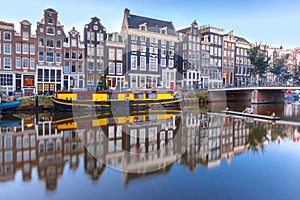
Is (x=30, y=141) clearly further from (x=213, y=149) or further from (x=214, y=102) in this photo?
(x=214, y=102)

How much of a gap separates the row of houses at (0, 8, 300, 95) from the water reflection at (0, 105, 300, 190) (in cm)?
1468

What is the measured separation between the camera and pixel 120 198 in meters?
8.42

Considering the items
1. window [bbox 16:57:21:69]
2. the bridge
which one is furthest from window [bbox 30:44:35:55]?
the bridge

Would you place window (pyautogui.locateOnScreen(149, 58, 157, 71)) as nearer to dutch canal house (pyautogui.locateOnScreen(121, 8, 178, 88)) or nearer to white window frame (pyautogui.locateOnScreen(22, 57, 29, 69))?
dutch canal house (pyautogui.locateOnScreen(121, 8, 178, 88))

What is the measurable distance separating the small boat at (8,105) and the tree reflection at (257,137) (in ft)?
77.8

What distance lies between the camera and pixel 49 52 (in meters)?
38.2

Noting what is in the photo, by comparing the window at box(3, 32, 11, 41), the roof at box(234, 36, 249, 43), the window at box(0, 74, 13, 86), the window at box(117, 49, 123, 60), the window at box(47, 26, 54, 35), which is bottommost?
the window at box(0, 74, 13, 86)

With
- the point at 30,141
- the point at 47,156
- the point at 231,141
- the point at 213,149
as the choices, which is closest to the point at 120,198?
the point at 47,156

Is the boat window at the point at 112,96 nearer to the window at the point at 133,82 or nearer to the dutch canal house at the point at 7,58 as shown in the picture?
the window at the point at 133,82

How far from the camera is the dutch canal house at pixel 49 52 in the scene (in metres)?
37.4

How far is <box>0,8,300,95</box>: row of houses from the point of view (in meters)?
36.1

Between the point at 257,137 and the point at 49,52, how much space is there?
1221 inches

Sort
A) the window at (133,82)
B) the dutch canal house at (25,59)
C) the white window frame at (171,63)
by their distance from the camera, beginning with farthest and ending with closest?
the white window frame at (171,63)
the window at (133,82)
the dutch canal house at (25,59)

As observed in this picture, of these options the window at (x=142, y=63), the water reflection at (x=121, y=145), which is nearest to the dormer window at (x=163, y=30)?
the window at (x=142, y=63)
